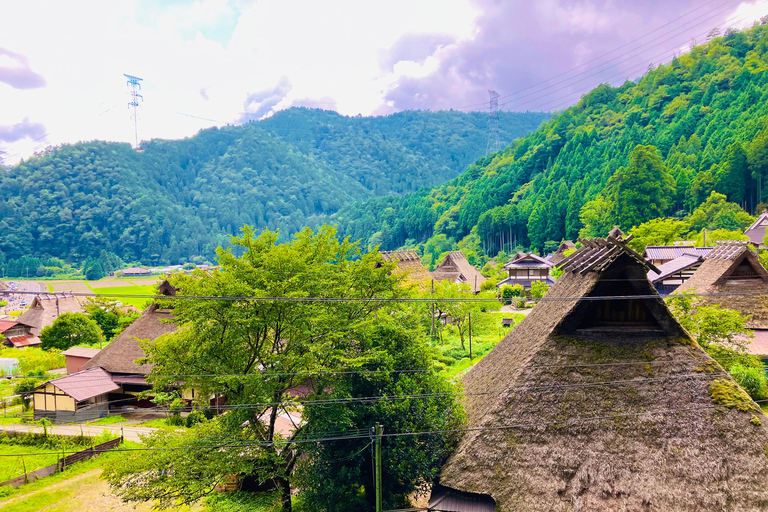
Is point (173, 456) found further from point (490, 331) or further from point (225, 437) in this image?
point (490, 331)

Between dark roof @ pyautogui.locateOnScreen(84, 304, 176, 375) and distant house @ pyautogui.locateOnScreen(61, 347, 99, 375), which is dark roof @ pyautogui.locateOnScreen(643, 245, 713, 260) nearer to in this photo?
dark roof @ pyautogui.locateOnScreen(84, 304, 176, 375)

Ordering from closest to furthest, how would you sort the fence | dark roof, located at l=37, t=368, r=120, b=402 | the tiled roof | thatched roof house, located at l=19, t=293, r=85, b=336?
the fence, dark roof, located at l=37, t=368, r=120, b=402, the tiled roof, thatched roof house, located at l=19, t=293, r=85, b=336

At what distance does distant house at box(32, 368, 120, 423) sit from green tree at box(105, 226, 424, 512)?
13.0 metres

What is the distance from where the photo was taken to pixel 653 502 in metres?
10.3

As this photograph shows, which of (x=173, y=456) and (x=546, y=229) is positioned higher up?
(x=546, y=229)

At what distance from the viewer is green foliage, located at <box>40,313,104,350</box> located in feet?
127

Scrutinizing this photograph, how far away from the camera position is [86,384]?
83.5 feet

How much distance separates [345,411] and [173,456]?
542 centimetres

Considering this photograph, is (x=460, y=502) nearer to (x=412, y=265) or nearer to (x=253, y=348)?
(x=253, y=348)

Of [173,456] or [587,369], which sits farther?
[173,456]

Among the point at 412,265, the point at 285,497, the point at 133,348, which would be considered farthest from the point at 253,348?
the point at 412,265

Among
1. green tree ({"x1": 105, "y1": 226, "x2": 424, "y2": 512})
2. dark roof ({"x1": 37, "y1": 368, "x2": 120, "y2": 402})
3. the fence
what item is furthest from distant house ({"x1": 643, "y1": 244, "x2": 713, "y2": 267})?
dark roof ({"x1": 37, "y1": 368, "x2": 120, "y2": 402})

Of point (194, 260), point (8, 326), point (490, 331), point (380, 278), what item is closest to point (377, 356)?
point (380, 278)

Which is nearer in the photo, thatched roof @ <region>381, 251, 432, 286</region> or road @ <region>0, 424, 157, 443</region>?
road @ <region>0, 424, 157, 443</region>
